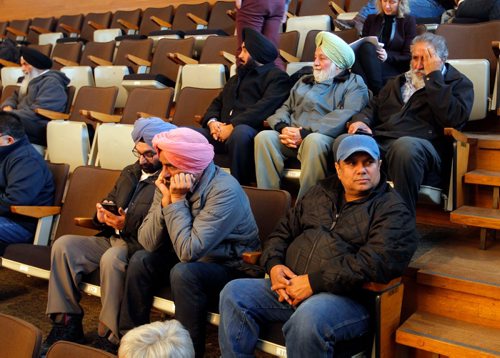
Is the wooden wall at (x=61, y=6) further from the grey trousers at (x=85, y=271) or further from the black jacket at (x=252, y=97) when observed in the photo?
the grey trousers at (x=85, y=271)

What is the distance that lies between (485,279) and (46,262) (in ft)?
3.03

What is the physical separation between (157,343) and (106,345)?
56cm

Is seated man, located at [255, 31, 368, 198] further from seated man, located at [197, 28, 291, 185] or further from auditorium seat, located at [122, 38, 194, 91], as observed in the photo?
auditorium seat, located at [122, 38, 194, 91]

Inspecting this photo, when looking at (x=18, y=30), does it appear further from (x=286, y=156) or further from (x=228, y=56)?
(x=286, y=156)

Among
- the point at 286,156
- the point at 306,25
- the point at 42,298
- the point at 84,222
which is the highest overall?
the point at 306,25

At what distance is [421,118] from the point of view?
4.19 feet

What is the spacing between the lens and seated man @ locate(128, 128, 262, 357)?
101cm

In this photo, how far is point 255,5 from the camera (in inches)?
74.3

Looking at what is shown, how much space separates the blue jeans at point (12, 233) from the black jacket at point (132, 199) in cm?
28

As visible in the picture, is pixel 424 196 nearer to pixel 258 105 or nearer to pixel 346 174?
pixel 346 174

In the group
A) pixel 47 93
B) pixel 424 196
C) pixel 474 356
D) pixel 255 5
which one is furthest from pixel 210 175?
pixel 47 93

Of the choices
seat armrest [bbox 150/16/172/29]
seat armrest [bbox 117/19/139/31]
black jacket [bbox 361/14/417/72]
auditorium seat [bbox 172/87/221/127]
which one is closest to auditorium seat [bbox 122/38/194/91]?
auditorium seat [bbox 172/87/221/127]

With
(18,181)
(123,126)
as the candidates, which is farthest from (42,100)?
(18,181)

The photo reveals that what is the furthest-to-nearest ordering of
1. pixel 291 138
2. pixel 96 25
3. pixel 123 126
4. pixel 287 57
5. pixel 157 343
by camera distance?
pixel 96 25
pixel 287 57
pixel 123 126
pixel 291 138
pixel 157 343
